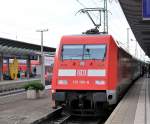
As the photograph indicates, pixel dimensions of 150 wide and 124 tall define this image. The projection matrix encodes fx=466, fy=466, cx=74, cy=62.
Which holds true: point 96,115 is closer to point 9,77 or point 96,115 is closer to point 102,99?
point 102,99

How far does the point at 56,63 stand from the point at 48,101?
204 inches

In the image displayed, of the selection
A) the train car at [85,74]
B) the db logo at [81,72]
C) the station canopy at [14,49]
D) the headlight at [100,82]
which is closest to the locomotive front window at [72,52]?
the train car at [85,74]

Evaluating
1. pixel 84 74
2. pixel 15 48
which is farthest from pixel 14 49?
pixel 84 74

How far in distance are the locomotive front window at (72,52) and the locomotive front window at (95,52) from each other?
21 cm

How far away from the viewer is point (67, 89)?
1678 centimetres

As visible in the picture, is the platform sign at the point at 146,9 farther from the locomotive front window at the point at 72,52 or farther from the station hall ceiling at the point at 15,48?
the station hall ceiling at the point at 15,48

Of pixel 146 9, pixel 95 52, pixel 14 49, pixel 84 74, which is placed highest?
pixel 146 9

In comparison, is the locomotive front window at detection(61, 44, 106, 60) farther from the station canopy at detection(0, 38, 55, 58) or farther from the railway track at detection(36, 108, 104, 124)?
the station canopy at detection(0, 38, 55, 58)

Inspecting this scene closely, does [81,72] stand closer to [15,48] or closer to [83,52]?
[83,52]

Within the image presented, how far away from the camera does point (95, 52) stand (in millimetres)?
17094

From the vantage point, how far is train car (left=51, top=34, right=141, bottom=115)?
54.1 feet

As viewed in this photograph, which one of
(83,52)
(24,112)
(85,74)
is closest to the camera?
(85,74)

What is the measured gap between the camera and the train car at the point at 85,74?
1648 cm

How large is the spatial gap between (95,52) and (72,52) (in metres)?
0.89
